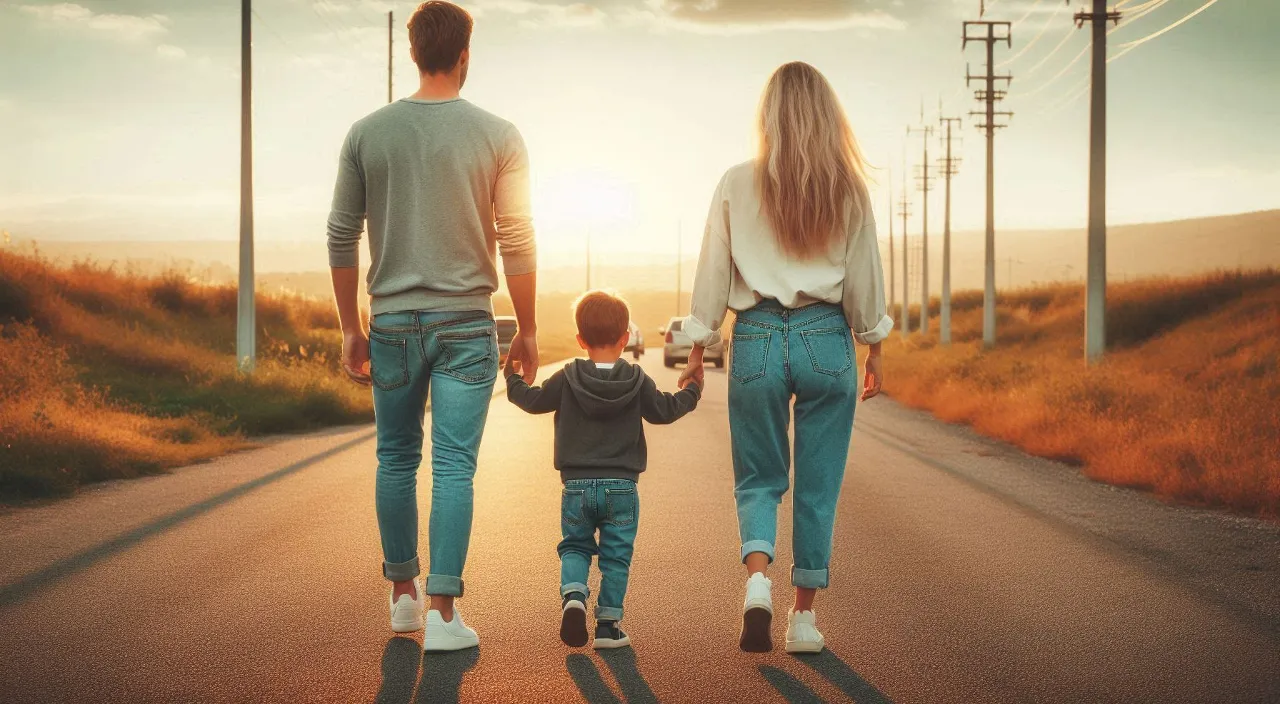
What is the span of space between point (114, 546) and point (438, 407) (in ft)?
10.3

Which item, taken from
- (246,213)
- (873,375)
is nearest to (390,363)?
(873,375)

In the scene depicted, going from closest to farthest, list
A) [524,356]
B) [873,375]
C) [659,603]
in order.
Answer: [524,356] < [873,375] < [659,603]

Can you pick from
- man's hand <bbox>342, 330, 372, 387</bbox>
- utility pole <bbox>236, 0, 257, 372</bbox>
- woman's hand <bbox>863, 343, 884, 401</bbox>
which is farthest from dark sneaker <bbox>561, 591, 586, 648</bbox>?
utility pole <bbox>236, 0, 257, 372</bbox>

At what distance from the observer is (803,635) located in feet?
13.7

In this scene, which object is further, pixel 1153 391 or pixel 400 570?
pixel 1153 391

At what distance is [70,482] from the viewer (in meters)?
8.76

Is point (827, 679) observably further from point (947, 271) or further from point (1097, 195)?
point (947, 271)

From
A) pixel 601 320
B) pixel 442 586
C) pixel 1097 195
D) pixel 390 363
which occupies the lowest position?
pixel 442 586

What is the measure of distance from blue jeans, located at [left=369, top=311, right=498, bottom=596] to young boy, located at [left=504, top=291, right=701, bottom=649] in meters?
0.23

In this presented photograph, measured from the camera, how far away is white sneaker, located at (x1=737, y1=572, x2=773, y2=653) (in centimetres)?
414

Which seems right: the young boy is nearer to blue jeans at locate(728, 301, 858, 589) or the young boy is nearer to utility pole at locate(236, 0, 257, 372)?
blue jeans at locate(728, 301, 858, 589)

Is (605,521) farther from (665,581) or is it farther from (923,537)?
(923,537)

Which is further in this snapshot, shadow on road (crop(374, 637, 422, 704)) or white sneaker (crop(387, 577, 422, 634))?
white sneaker (crop(387, 577, 422, 634))

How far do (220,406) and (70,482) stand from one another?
619 centimetres
